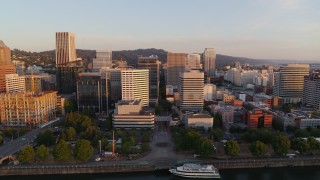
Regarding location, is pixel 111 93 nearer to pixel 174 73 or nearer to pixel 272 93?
pixel 174 73

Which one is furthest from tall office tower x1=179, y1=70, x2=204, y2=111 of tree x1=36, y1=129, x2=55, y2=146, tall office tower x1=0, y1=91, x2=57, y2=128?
tree x1=36, y1=129, x2=55, y2=146

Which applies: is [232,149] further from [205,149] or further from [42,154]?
[42,154]

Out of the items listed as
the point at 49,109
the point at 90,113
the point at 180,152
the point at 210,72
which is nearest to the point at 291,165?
the point at 180,152

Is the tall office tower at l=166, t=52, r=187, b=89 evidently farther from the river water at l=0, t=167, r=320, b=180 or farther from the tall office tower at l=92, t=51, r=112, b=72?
the river water at l=0, t=167, r=320, b=180

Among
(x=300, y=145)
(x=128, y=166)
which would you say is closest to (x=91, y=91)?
(x=128, y=166)

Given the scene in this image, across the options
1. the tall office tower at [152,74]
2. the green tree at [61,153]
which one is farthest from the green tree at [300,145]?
the tall office tower at [152,74]
